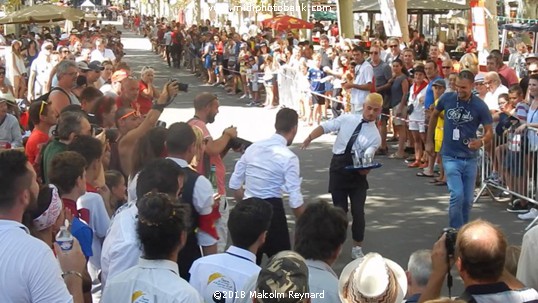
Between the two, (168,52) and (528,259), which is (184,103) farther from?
(528,259)

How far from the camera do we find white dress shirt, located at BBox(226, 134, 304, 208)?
751 cm

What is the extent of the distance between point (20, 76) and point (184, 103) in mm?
6378

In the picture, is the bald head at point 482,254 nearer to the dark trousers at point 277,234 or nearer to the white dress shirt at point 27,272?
the white dress shirt at point 27,272

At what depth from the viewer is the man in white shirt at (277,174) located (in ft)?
24.7

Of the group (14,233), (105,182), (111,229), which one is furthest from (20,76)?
(14,233)

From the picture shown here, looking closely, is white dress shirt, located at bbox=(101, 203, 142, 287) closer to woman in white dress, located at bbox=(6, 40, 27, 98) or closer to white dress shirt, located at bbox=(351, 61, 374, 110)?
white dress shirt, located at bbox=(351, 61, 374, 110)

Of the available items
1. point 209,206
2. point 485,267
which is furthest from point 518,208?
point 485,267

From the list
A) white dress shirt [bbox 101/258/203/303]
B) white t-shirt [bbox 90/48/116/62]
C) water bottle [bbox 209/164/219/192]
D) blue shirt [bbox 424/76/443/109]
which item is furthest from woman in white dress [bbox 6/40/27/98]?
white dress shirt [bbox 101/258/203/303]

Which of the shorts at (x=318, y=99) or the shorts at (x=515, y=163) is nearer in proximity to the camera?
the shorts at (x=515, y=163)

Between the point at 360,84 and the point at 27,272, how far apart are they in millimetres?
12475

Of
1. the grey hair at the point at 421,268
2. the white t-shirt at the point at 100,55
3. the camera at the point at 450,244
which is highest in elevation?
the white t-shirt at the point at 100,55

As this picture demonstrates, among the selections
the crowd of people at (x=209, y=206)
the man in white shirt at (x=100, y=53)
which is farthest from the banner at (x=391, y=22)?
the crowd of people at (x=209, y=206)

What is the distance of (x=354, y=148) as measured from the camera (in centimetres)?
895

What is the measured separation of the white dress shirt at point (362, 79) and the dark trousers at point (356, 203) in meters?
6.71
